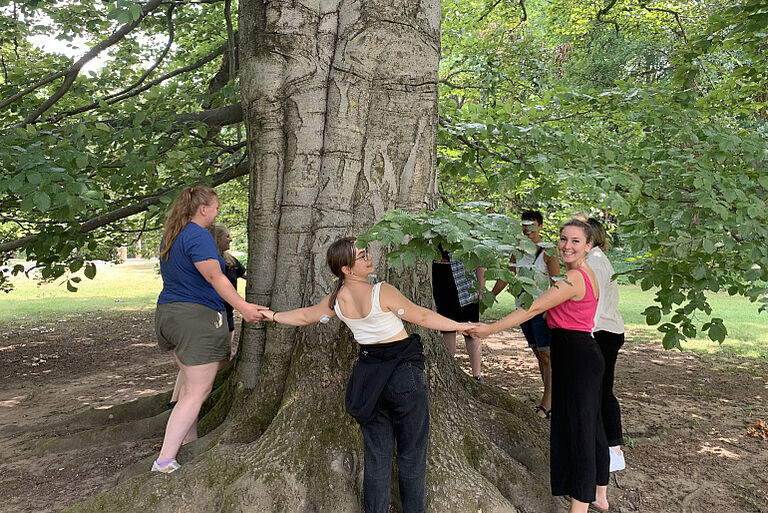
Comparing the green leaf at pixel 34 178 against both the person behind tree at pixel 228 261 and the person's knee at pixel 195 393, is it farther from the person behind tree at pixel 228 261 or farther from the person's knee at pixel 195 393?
the person's knee at pixel 195 393

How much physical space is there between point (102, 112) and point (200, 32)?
3.77 meters

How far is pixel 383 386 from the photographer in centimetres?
284

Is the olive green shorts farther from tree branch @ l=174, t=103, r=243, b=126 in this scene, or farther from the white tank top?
tree branch @ l=174, t=103, r=243, b=126

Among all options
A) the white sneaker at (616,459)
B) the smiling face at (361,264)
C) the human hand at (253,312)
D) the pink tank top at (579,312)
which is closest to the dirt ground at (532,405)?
the white sneaker at (616,459)

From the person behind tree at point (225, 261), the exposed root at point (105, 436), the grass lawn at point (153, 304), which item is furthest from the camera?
the grass lawn at point (153, 304)

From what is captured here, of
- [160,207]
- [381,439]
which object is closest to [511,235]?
[381,439]

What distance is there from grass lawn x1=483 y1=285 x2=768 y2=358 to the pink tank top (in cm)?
434

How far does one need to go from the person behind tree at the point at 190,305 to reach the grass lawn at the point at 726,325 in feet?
17.8

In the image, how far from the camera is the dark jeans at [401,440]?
2.87 metres

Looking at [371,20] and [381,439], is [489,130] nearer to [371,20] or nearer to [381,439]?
[371,20]

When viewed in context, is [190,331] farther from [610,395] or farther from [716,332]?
[716,332]

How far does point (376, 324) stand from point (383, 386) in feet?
1.00

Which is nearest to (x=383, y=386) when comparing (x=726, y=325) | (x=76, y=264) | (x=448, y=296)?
(x=448, y=296)

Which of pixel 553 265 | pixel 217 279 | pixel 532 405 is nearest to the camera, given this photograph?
pixel 217 279
